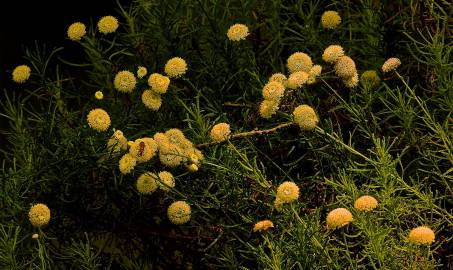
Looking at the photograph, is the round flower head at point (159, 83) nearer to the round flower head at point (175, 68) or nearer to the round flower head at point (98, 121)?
the round flower head at point (175, 68)

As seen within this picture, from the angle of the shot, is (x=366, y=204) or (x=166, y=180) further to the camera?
(x=166, y=180)

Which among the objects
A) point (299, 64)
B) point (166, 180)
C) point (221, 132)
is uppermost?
point (299, 64)

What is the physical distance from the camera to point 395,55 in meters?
2.50

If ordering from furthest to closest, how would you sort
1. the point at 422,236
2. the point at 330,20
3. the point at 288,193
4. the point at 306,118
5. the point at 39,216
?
the point at 330,20 → the point at 39,216 → the point at 306,118 → the point at 288,193 → the point at 422,236

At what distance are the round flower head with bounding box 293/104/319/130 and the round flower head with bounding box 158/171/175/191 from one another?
1.10 feet

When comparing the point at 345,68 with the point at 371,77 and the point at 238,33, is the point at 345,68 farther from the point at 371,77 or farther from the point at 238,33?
the point at 238,33

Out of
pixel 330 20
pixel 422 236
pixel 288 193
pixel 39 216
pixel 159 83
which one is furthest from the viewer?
pixel 330 20

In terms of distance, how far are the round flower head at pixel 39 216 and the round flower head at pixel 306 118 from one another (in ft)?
2.19

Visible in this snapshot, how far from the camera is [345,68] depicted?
210cm

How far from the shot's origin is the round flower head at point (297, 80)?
2.05 m

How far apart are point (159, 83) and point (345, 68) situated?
1.62 feet

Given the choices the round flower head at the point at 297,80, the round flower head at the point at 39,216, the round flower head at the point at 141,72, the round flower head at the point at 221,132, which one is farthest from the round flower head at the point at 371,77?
the round flower head at the point at 39,216

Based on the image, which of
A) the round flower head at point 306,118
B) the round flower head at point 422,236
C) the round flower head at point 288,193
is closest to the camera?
the round flower head at point 422,236

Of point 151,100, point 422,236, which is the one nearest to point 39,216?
point 151,100
